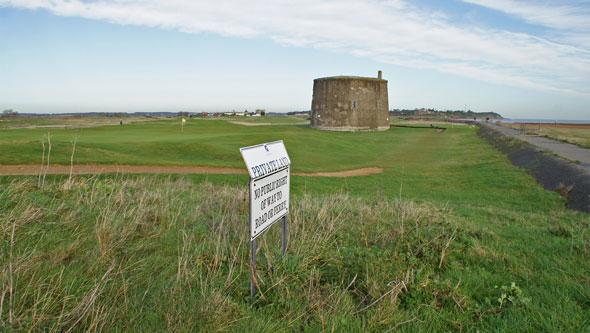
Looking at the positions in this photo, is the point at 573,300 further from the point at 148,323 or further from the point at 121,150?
the point at 121,150

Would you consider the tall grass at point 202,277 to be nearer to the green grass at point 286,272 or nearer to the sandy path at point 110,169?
the green grass at point 286,272

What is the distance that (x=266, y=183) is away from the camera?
3201 mm

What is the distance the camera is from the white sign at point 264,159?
9.39ft

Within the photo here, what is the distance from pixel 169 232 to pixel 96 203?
1.97 m

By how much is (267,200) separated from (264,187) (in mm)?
154

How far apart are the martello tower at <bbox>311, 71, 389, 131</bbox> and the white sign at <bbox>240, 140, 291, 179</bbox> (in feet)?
141

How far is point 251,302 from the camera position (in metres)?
3.11

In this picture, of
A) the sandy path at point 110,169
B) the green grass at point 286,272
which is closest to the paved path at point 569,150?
the sandy path at point 110,169

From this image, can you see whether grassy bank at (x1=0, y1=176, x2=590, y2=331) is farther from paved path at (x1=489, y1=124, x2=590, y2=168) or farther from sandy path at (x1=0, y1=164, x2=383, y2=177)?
paved path at (x1=489, y1=124, x2=590, y2=168)

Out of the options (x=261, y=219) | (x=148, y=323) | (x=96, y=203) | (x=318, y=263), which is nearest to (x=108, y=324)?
(x=148, y=323)

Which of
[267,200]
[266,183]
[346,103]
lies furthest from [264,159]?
[346,103]

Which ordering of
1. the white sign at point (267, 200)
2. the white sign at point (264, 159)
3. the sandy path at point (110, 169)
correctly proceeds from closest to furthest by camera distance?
the white sign at point (264, 159), the white sign at point (267, 200), the sandy path at point (110, 169)

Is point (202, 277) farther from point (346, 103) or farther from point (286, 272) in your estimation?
point (346, 103)

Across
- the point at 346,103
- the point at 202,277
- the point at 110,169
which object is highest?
the point at 346,103
